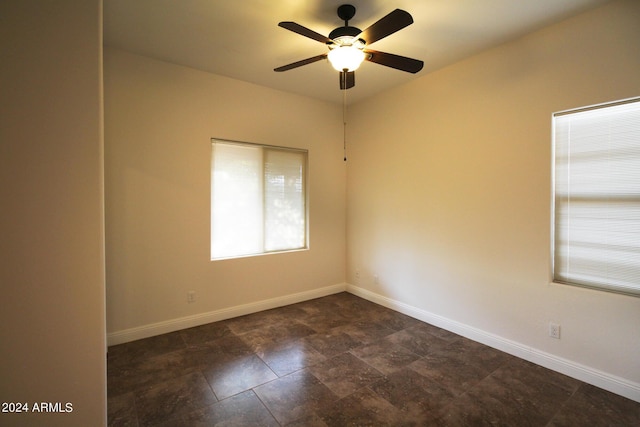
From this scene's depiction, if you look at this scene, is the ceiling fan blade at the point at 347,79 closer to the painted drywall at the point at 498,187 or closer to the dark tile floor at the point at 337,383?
the painted drywall at the point at 498,187

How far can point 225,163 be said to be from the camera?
11.4 feet

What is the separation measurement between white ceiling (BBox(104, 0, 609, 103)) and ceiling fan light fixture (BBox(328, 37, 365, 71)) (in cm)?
31

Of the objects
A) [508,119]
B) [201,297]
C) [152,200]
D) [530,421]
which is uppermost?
[508,119]

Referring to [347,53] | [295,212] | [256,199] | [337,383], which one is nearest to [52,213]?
[347,53]

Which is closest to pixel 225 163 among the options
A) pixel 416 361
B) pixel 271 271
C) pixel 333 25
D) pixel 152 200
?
pixel 152 200

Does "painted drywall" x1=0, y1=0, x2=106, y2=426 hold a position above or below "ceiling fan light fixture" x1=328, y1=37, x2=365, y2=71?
below

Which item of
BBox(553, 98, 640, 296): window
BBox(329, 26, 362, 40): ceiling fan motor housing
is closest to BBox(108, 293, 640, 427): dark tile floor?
BBox(553, 98, 640, 296): window

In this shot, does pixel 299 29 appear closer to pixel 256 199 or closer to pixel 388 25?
pixel 388 25

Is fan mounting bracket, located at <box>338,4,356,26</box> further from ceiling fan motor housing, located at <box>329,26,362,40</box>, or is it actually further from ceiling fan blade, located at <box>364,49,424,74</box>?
ceiling fan blade, located at <box>364,49,424,74</box>

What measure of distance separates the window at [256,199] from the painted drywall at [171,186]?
0.14 meters

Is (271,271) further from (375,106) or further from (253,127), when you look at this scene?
(375,106)

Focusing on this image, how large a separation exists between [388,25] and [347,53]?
1.23ft

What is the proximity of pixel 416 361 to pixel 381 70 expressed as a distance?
306cm

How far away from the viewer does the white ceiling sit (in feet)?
6.96
